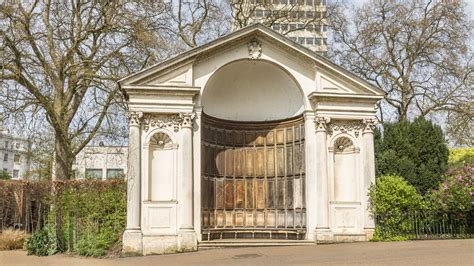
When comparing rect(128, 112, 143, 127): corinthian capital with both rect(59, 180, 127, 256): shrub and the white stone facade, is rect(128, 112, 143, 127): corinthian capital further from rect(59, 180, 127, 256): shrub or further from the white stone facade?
the white stone facade

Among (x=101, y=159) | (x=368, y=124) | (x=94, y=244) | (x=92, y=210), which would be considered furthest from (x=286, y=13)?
(x=101, y=159)

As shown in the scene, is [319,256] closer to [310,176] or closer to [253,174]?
[310,176]

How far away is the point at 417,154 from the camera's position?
75.5 ft

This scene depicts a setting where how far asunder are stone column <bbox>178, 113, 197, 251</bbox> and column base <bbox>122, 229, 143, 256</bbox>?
1.25 metres

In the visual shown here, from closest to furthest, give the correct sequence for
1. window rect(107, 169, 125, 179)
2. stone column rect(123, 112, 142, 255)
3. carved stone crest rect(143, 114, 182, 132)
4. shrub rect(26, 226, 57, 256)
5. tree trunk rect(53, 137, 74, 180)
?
1. stone column rect(123, 112, 142, 255)
2. shrub rect(26, 226, 57, 256)
3. carved stone crest rect(143, 114, 182, 132)
4. tree trunk rect(53, 137, 74, 180)
5. window rect(107, 169, 125, 179)

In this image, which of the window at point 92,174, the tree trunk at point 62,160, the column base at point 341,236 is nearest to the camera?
the column base at point 341,236

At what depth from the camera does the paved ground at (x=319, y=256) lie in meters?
12.2

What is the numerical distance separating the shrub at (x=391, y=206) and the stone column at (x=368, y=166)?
0.60ft

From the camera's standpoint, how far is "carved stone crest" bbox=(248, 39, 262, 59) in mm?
18141

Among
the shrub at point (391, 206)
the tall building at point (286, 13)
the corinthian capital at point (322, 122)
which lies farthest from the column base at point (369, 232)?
the tall building at point (286, 13)

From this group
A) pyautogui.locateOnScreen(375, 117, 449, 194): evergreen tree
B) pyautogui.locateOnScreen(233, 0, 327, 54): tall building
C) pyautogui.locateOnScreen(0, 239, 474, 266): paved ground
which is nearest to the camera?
pyautogui.locateOnScreen(0, 239, 474, 266): paved ground

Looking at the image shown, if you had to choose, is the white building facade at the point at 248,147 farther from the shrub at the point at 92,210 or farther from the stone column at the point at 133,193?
the shrub at the point at 92,210

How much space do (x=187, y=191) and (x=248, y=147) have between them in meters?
4.23

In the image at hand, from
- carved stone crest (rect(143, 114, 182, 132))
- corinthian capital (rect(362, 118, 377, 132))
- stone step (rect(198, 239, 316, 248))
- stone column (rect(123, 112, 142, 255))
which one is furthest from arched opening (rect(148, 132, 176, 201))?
corinthian capital (rect(362, 118, 377, 132))
